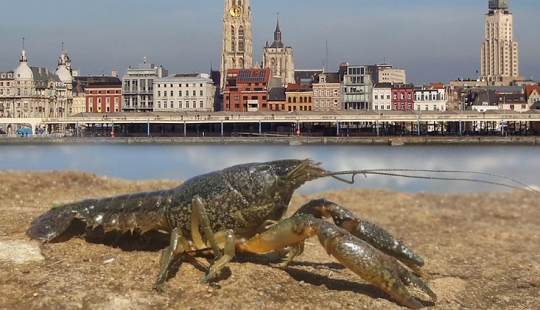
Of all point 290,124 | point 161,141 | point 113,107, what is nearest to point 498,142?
point 290,124

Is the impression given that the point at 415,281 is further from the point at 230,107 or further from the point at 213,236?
the point at 230,107

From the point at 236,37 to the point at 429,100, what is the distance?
48336 millimetres

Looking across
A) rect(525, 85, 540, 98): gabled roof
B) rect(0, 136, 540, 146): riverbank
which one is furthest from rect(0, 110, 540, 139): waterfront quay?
rect(525, 85, 540, 98): gabled roof

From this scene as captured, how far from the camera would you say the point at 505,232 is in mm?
11125

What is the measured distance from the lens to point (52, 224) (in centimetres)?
820

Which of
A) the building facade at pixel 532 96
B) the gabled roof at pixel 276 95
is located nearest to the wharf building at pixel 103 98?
the gabled roof at pixel 276 95

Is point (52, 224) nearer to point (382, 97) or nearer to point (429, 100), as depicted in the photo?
point (382, 97)

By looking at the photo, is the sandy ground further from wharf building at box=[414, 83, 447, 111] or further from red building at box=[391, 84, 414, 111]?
wharf building at box=[414, 83, 447, 111]

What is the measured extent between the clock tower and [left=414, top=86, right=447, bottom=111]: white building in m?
41.4

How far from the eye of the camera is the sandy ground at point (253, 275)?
6375 millimetres

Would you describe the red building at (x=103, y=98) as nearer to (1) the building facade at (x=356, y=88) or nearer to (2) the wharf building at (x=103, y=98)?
(2) the wharf building at (x=103, y=98)

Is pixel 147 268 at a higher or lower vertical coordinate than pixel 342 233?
lower

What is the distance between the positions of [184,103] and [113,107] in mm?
13086

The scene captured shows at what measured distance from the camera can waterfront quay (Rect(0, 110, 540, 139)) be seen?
8700cm
